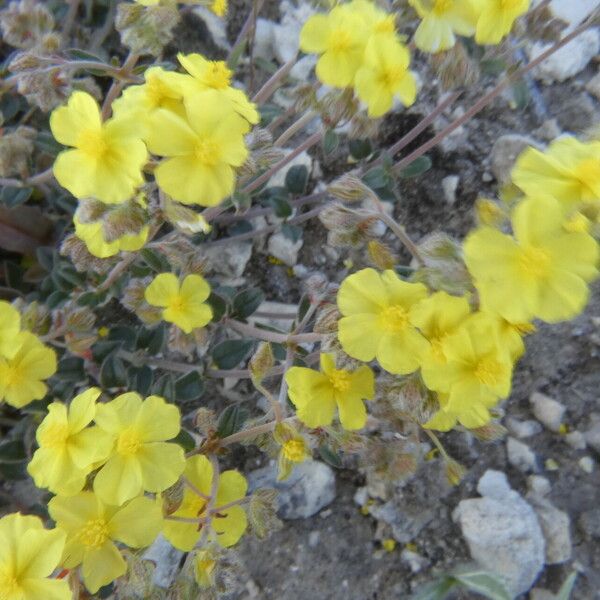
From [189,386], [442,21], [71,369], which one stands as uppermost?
[442,21]

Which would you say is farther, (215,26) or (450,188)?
(215,26)

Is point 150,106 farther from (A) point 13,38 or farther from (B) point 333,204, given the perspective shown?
(A) point 13,38

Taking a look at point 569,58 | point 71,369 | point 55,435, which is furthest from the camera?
point 569,58

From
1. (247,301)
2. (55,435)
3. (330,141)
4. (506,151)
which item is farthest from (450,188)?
(55,435)

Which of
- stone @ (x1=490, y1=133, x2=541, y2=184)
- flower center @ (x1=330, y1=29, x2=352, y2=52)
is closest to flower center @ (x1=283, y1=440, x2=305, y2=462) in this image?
flower center @ (x1=330, y1=29, x2=352, y2=52)

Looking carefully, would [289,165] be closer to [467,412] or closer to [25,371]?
[25,371]

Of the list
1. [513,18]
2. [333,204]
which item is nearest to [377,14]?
[513,18]

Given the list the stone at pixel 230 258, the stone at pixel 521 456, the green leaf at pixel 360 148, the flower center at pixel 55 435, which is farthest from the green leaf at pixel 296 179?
the flower center at pixel 55 435
